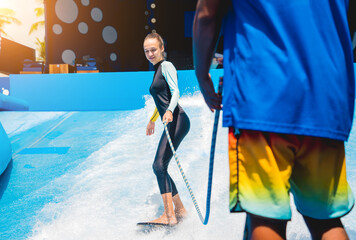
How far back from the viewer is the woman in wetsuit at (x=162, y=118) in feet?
7.90

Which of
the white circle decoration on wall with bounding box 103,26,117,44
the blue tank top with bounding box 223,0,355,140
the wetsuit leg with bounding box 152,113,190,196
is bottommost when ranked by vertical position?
the wetsuit leg with bounding box 152,113,190,196

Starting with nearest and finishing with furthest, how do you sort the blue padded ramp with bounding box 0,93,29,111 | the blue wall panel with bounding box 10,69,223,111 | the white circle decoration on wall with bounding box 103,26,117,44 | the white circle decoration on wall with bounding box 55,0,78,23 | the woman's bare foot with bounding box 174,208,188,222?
the woman's bare foot with bounding box 174,208,188,222 < the blue padded ramp with bounding box 0,93,29,111 < the blue wall panel with bounding box 10,69,223,111 < the white circle decoration on wall with bounding box 55,0,78,23 < the white circle decoration on wall with bounding box 103,26,117,44

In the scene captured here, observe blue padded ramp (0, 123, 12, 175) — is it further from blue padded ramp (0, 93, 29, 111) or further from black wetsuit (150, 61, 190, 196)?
blue padded ramp (0, 93, 29, 111)

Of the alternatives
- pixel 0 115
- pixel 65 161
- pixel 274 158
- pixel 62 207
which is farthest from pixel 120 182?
pixel 0 115

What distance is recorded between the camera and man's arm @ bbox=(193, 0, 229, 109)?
3.08ft

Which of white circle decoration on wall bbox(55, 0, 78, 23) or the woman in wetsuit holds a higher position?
white circle decoration on wall bbox(55, 0, 78, 23)

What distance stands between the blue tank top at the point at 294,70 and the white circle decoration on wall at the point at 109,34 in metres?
13.5

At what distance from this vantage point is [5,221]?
106 inches

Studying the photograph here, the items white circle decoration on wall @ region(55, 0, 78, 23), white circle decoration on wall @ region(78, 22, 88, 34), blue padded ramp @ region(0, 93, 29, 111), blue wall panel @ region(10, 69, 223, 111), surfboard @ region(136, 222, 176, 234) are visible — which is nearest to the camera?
surfboard @ region(136, 222, 176, 234)

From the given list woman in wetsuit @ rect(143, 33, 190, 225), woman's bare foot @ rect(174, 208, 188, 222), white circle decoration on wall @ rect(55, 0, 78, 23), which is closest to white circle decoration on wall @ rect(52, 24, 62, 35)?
white circle decoration on wall @ rect(55, 0, 78, 23)

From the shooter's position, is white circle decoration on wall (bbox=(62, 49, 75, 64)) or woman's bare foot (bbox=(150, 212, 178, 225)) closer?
woman's bare foot (bbox=(150, 212, 178, 225))

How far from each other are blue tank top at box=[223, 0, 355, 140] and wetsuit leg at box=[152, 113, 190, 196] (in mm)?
1567

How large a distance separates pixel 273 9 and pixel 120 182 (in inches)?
116

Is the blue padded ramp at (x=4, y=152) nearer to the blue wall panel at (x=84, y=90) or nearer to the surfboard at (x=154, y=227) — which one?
Answer: the surfboard at (x=154, y=227)
